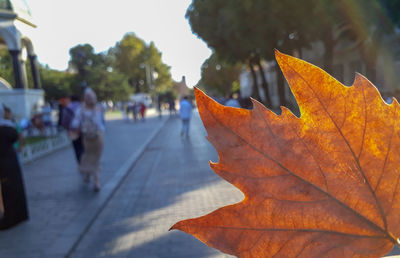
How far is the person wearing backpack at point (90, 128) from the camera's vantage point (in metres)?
5.63

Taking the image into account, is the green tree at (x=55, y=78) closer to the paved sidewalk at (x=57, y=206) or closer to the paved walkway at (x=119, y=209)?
the paved walkway at (x=119, y=209)

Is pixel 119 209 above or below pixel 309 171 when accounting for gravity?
below

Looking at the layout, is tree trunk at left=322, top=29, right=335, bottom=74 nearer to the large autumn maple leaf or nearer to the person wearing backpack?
the large autumn maple leaf

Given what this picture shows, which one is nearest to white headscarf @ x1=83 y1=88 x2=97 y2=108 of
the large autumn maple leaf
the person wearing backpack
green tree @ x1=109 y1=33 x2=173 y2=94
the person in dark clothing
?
the person wearing backpack

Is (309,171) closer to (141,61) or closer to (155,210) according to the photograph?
(141,61)

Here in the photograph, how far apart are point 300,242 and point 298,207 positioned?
0.19 feet

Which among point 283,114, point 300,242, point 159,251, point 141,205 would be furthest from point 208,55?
point 141,205

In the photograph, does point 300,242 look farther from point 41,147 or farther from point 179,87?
point 41,147

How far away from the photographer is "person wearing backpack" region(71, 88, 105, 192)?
5.63 metres

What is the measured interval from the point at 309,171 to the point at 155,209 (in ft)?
13.9

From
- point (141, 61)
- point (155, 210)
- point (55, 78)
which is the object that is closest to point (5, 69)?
point (55, 78)

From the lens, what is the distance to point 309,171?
523mm

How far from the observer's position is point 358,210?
530mm

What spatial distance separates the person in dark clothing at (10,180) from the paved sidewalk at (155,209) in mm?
1078
